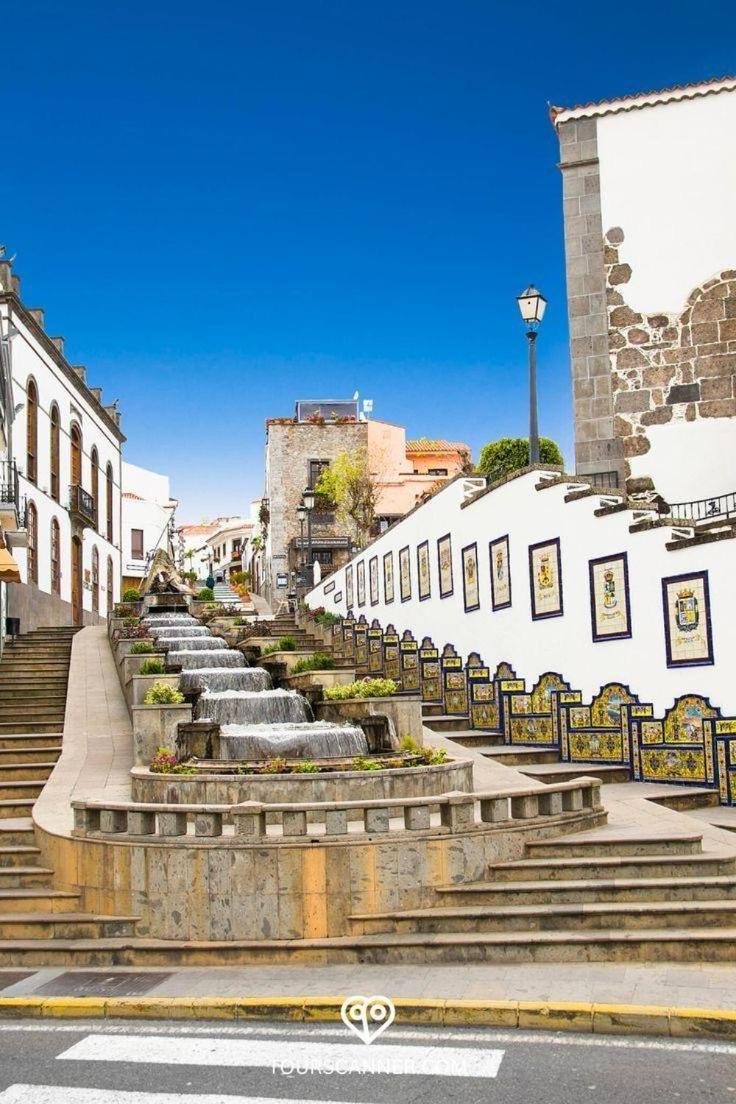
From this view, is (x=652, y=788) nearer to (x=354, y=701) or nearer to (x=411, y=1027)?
(x=354, y=701)

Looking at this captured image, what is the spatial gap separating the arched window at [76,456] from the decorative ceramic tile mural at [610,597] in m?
27.8

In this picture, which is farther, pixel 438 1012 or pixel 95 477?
pixel 95 477

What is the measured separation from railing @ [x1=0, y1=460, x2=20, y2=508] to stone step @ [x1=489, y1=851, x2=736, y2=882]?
68.2 feet

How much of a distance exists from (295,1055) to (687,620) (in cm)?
872

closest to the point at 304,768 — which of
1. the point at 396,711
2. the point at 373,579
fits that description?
the point at 396,711

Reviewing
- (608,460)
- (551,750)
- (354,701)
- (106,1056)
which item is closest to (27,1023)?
(106,1056)

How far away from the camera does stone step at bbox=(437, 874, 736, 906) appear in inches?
388

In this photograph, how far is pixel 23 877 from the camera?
11.4 m

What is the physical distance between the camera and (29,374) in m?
34.2

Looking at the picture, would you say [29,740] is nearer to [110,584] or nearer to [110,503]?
[110,584]

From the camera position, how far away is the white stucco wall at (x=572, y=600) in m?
14.1

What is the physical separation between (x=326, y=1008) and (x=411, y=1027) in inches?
27.9

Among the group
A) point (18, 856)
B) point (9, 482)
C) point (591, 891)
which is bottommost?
point (591, 891)

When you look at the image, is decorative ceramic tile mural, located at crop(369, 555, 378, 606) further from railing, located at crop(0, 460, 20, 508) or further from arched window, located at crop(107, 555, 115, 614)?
arched window, located at crop(107, 555, 115, 614)
